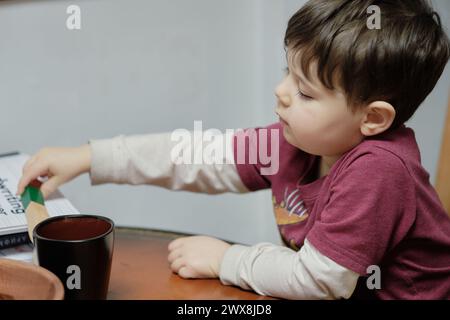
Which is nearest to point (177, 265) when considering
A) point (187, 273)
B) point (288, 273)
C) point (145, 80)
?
point (187, 273)

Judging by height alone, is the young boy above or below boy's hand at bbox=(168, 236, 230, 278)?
above

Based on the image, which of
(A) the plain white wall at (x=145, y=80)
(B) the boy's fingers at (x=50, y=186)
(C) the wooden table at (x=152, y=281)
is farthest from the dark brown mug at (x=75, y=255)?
(A) the plain white wall at (x=145, y=80)

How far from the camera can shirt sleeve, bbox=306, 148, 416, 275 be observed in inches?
24.8

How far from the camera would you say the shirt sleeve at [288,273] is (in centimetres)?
64

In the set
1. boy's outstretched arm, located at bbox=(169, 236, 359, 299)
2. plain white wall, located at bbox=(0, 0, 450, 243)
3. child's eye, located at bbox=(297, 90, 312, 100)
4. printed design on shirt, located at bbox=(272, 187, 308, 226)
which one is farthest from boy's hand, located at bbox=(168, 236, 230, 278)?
plain white wall, located at bbox=(0, 0, 450, 243)

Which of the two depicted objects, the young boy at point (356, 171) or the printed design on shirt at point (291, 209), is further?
the printed design on shirt at point (291, 209)

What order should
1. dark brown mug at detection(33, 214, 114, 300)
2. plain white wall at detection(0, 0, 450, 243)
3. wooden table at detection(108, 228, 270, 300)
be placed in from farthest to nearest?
plain white wall at detection(0, 0, 450, 243) < wooden table at detection(108, 228, 270, 300) < dark brown mug at detection(33, 214, 114, 300)

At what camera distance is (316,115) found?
68 cm

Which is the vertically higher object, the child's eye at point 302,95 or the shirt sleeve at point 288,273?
the child's eye at point 302,95

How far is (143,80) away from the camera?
1.22 metres

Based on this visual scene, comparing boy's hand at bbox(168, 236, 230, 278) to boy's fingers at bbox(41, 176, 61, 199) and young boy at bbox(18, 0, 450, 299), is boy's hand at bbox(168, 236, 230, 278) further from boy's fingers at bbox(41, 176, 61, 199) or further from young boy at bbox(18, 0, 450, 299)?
boy's fingers at bbox(41, 176, 61, 199)

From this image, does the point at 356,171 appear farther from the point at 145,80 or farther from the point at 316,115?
the point at 145,80

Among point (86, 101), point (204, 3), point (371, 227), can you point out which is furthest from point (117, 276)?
point (204, 3)

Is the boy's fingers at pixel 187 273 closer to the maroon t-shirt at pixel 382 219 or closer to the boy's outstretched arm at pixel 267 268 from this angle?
the boy's outstretched arm at pixel 267 268
